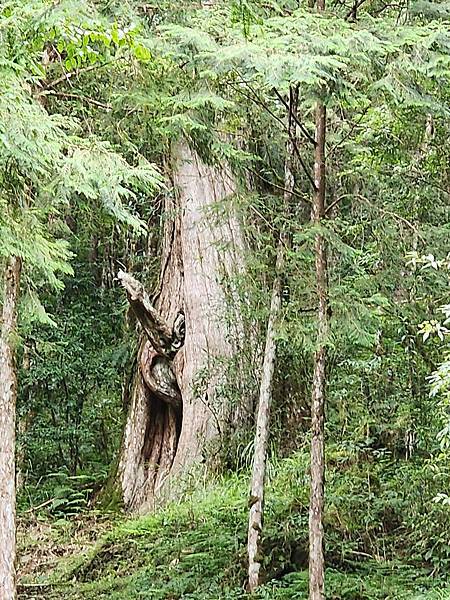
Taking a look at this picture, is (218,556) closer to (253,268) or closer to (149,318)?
(253,268)

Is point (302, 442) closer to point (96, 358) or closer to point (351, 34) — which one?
point (351, 34)

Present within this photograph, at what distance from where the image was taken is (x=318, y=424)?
241 inches

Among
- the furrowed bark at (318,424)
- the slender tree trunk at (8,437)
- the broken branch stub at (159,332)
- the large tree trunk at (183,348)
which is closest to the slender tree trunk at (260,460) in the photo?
the furrowed bark at (318,424)

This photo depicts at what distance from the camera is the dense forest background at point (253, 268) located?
5480 millimetres

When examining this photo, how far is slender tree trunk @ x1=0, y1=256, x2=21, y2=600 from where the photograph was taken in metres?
6.71

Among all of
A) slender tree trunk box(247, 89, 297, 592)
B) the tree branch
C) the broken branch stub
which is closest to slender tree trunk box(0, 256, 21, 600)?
slender tree trunk box(247, 89, 297, 592)

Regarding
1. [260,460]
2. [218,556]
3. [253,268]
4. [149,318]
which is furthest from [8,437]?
[149,318]

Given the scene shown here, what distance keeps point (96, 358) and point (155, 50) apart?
29.3 ft

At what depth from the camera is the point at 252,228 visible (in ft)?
22.4

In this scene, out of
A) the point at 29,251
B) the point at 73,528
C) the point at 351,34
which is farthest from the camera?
the point at 73,528

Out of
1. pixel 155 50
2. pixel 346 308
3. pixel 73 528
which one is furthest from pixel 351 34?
pixel 73 528

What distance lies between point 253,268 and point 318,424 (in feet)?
4.93

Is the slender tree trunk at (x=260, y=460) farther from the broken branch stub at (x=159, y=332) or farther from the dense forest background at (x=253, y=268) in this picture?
the broken branch stub at (x=159, y=332)

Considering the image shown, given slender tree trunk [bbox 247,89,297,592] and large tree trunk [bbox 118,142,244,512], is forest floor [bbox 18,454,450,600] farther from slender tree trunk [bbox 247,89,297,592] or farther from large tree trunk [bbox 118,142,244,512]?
large tree trunk [bbox 118,142,244,512]
